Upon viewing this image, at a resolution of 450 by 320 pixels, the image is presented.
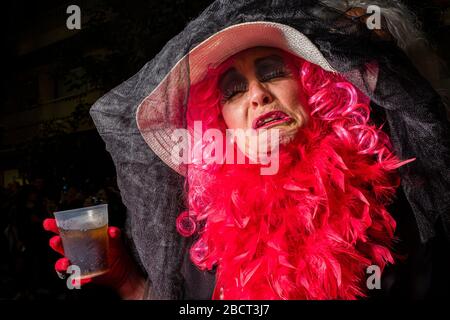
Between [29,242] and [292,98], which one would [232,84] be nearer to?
[292,98]

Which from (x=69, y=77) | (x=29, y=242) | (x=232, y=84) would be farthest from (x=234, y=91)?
(x=29, y=242)

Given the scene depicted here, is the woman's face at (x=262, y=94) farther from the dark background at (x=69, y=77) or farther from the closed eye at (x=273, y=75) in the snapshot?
the dark background at (x=69, y=77)

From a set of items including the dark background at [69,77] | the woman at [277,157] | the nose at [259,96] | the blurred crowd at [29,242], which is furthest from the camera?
the blurred crowd at [29,242]

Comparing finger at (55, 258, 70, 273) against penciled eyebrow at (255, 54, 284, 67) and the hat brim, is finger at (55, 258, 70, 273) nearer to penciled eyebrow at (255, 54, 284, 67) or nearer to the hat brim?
the hat brim

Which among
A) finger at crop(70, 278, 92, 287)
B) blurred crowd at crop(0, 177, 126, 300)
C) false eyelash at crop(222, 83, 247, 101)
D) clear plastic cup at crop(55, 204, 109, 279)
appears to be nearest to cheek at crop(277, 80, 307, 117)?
false eyelash at crop(222, 83, 247, 101)

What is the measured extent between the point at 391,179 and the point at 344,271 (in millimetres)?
272

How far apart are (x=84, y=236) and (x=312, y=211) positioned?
58 centimetres

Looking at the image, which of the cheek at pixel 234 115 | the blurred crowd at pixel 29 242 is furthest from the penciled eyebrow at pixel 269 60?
the blurred crowd at pixel 29 242

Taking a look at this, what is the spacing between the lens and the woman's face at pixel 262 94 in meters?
1.13

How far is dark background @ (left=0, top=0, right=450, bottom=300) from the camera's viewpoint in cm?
200

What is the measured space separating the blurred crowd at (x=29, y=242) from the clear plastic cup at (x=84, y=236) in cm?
160

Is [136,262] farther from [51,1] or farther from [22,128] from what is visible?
[22,128]
